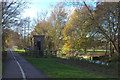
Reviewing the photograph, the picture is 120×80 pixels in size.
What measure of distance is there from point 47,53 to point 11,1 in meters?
10.4

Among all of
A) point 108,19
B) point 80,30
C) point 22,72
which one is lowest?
point 22,72

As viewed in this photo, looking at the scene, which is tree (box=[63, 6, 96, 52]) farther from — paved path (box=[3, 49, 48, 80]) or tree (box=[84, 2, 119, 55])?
paved path (box=[3, 49, 48, 80])

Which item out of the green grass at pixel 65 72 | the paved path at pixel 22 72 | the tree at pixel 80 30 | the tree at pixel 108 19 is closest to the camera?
the green grass at pixel 65 72

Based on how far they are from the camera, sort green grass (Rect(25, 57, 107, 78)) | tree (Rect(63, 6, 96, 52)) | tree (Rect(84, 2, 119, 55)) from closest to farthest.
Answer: green grass (Rect(25, 57, 107, 78)) → tree (Rect(84, 2, 119, 55)) → tree (Rect(63, 6, 96, 52))

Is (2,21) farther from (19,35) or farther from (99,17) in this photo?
(19,35)

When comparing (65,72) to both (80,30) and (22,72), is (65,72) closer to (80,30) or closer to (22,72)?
(22,72)

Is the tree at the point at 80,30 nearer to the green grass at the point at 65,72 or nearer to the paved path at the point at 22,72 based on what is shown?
the green grass at the point at 65,72

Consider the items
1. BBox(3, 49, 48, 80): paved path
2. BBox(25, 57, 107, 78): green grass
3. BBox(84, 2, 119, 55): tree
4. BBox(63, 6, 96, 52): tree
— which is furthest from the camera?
BBox(63, 6, 96, 52): tree

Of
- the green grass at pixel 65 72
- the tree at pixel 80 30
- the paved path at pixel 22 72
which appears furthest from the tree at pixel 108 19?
the paved path at pixel 22 72

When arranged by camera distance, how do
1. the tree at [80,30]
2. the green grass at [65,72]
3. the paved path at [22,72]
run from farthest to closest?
the tree at [80,30], the paved path at [22,72], the green grass at [65,72]

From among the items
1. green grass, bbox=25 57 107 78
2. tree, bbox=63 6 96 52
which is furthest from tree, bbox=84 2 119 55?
green grass, bbox=25 57 107 78

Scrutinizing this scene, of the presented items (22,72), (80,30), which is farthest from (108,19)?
(22,72)

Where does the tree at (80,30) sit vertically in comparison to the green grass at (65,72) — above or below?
above

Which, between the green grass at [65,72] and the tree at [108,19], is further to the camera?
the tree at [108,19]
